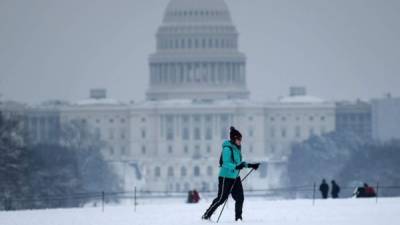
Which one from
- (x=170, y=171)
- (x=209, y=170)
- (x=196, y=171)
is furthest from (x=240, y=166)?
(x=170, y=171)

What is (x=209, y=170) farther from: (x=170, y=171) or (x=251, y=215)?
(x=251, y=215)

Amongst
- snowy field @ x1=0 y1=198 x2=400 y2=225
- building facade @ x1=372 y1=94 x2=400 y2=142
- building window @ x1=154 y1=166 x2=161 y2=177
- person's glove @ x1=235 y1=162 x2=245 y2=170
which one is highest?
building facade @ x1=372 y1=94 x2=400 y2=142

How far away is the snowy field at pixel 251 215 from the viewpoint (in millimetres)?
41656

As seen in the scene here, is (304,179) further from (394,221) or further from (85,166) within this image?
(394,221)

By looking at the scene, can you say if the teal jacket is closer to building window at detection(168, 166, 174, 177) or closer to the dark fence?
the dark fence

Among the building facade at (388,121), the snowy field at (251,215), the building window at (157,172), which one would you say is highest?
the building facade at (388,121)

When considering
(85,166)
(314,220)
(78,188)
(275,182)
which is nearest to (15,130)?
(78,188)

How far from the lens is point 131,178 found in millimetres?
186375

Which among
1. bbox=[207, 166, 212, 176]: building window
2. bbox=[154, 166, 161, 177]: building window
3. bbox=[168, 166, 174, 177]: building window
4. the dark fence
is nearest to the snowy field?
the dark fence

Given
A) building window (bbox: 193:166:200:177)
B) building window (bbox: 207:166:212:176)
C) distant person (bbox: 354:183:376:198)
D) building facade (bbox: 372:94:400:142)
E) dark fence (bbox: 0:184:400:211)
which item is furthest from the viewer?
building facade (bbox: 372:94:400:142)

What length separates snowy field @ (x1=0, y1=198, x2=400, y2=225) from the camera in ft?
137

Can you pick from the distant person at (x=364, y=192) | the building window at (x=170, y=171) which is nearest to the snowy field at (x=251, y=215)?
the distant person at (x=364, y=192)

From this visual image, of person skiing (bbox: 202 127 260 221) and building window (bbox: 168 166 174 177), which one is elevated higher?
building window (bbox: 168 166 174 177)

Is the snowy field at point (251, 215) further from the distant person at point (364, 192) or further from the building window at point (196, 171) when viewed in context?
the building window at point (196, 171)
